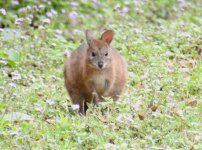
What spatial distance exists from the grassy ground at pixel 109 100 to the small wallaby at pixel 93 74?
0.17 metres

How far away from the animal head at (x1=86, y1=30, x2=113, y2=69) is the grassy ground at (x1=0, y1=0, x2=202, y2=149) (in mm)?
408

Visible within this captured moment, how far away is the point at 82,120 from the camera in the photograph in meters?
6.80

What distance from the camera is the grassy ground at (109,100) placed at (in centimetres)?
625

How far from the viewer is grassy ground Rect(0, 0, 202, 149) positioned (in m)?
6.25

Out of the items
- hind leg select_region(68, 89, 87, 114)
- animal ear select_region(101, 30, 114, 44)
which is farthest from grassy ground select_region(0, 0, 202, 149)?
animal ear select_region(101, 30, 114, 44)

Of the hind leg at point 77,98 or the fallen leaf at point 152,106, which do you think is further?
the hind leg at point 77,98

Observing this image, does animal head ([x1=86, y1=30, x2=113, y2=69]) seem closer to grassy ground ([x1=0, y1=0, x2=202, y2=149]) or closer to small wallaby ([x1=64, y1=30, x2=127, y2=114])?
small wallaby ([x1=64, y1=30, x2=127, y2=114])

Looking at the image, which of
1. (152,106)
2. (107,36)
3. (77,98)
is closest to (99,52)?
(107,36)

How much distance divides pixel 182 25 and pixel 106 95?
359cm

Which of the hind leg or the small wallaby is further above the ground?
the small wallaby

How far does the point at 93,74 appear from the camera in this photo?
7656 mm

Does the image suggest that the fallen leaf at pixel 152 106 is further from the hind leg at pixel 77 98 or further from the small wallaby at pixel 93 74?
the hind leg at pixel 77 98

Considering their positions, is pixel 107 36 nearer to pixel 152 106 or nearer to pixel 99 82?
pixel 99 82

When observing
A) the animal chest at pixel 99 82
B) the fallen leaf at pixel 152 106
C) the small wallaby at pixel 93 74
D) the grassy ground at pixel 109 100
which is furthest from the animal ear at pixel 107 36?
the fallen leaf at pixel 152 106
